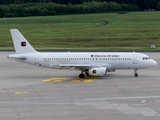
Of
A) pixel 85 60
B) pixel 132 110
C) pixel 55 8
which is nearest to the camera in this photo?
pixel 132 110

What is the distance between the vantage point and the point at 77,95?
45781 millimetres

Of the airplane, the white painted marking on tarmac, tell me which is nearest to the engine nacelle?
the airplane

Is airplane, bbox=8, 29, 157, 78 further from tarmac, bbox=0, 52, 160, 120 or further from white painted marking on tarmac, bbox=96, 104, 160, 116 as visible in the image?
white painted marking on tarmac, bbox=96, 104, 160, 116

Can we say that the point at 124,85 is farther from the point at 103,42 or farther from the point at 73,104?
the point at 103,42

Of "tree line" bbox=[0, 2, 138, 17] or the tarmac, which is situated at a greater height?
"tree line" bbox=[0, 2, 138, 17]

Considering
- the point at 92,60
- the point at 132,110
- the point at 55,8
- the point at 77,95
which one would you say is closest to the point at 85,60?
the point at 92,60

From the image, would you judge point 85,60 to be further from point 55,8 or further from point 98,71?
point 55,8

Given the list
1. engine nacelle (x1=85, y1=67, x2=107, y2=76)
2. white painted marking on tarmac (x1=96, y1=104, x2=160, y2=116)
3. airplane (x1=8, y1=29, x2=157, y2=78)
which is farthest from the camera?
airplane (x1=8, y1=29, x2=157, y2=78)

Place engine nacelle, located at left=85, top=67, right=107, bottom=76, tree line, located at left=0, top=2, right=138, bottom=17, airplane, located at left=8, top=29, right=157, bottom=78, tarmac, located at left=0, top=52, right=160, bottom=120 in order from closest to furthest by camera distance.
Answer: tarmac, located at left=0, top=52, right=160, bottom=120
engine nacelle, located at left=85, top=67, right=107, bottom=76
airplane, located at left=8, top=29, right=157, bottom=78
tree line, located at left=0, top=2, right=138, bottom=17

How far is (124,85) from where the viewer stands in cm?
5153

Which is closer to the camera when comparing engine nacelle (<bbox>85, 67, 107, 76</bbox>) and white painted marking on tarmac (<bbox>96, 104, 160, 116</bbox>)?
white painted marking on tarmac (<bbox>96, 104, 160, 116</bbox>)

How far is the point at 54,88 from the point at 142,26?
89444 mm

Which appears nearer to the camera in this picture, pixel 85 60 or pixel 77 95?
pixel 77 95

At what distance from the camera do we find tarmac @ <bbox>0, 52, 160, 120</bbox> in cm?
3775
